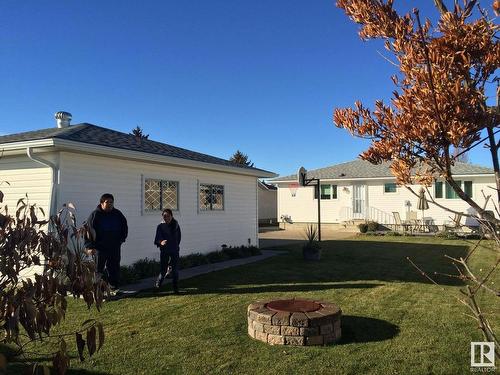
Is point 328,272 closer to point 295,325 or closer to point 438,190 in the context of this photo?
point 295,325

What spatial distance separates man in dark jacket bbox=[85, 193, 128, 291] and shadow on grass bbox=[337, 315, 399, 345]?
4184 millimetres

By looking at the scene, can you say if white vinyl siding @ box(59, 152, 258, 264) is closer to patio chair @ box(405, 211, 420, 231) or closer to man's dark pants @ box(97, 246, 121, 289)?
man's dark pants @ box(97, 246, 121, 289)

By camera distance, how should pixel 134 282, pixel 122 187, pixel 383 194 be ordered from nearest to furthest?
pixel 134 282 < pixel 122 187 < pixel 383 194

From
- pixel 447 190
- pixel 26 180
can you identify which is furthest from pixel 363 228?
pixel 26 180

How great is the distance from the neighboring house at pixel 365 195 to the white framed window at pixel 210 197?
38.6 ft

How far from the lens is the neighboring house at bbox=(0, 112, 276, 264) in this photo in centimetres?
902

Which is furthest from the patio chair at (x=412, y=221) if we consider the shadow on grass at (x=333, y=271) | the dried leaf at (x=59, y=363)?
the dried leaf at (x=59, y=363)

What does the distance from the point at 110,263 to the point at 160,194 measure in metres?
3.85

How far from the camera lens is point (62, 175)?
29.3ft

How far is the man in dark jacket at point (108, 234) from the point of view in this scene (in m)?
7.94

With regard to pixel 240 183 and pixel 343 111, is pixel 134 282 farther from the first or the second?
pixel 343 111

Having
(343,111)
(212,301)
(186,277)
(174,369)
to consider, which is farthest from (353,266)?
(343,111)

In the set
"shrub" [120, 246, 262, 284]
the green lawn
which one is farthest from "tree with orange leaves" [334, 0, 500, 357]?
"shrub" [120, 246, 262, 284]

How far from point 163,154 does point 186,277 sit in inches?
128
